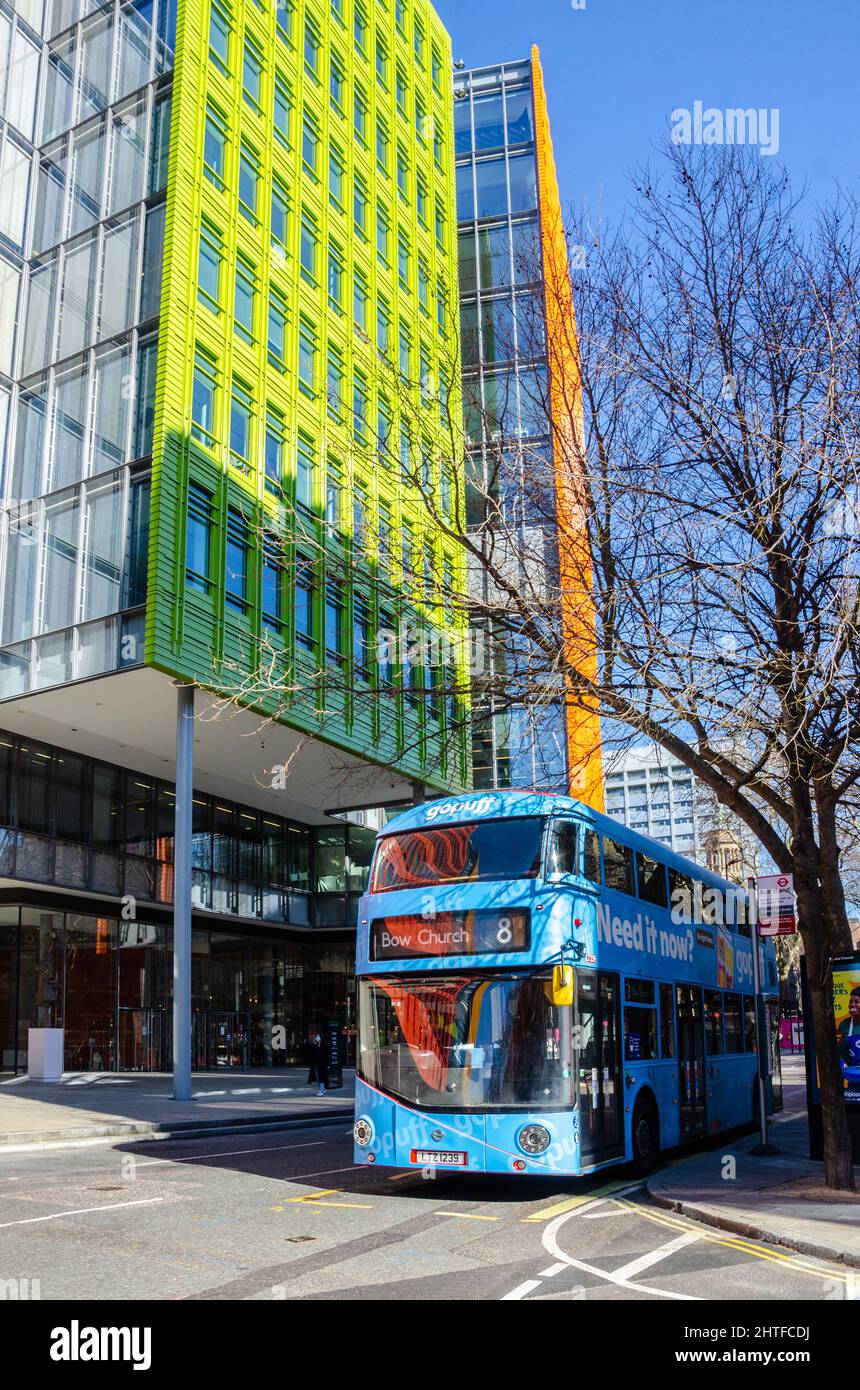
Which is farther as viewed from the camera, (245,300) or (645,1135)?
(245,300)

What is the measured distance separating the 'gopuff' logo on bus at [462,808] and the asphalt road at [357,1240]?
146 inches

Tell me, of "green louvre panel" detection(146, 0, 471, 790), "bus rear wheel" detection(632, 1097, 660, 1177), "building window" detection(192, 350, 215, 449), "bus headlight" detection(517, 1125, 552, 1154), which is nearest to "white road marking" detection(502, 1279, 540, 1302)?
"bus headlight" detection(517, 1125, 552, 1154)

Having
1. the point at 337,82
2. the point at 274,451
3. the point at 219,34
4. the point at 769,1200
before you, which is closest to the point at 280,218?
the point at 219,34

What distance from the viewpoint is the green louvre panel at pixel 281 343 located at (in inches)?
1010

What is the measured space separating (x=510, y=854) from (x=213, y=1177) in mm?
4779

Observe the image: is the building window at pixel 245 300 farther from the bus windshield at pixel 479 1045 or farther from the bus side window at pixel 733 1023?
the bus windshield at pixel 479 1045

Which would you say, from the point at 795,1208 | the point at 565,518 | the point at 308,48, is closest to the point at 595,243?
the point at 565,518

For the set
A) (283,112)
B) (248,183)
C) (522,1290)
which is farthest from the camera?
(283,112)

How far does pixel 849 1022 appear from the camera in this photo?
1284 cm

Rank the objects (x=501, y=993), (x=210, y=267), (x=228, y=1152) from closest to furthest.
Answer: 1. (x=501, y=993)
2. (x=228, y=1152)
3. (x=210, y=267)

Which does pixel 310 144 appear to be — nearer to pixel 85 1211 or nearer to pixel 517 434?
pixel 517 434

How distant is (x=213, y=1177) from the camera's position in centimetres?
1230

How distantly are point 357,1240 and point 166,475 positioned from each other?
19167 mm
